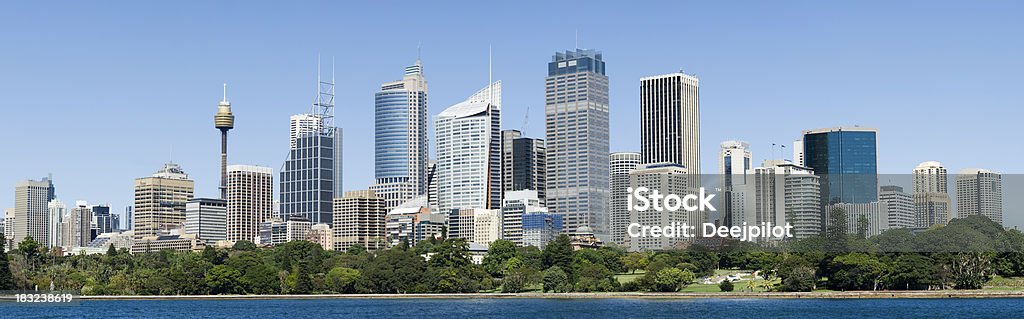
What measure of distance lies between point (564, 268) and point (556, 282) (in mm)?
10064

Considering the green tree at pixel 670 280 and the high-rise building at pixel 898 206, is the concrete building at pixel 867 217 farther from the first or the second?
the green tree at pixel 670 280

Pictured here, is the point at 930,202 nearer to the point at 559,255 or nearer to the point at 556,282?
the point at 559,255

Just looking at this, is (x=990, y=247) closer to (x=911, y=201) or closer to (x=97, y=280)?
(x=911, y=201)

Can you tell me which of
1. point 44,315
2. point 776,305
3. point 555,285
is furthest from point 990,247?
point 44,315

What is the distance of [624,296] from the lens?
391 feet

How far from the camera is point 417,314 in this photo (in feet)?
305

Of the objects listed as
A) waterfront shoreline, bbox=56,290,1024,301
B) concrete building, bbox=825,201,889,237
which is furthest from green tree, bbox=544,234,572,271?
concrete building, bbox=825,201,889,237

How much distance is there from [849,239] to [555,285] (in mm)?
25257

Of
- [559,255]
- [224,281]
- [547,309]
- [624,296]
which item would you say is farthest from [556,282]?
[224,281]

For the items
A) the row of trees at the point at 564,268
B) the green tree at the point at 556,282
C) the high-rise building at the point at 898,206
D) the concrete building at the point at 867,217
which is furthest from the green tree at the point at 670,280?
the high-rise building at the point at 898,206

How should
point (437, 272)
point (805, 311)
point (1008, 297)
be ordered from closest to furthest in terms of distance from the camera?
point (805, 311) → point (1008, 297) → point (437, 272)

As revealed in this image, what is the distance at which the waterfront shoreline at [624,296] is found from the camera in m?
108

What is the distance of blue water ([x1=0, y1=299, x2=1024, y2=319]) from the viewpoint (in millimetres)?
88625

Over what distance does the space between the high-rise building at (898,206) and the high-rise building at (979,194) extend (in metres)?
4.48
